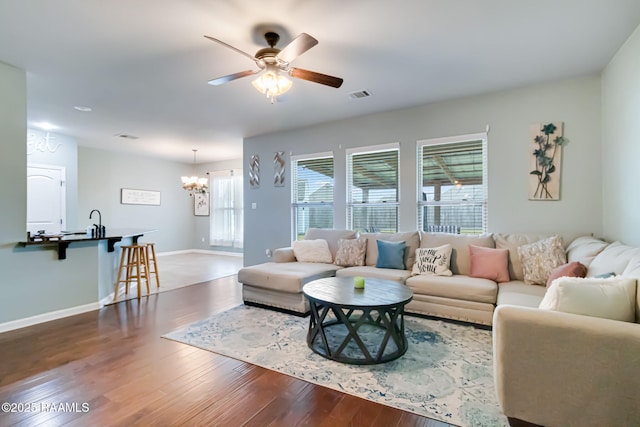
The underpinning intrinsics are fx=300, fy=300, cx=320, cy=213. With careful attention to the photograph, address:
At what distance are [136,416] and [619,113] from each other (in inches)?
184

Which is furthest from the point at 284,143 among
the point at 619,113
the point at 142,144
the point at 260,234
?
the point at 619,113

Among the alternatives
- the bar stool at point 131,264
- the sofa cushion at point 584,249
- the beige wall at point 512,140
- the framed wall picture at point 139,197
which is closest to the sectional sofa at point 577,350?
the sofa cushion at point 584,249

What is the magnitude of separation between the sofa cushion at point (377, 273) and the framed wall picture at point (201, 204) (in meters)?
6.57

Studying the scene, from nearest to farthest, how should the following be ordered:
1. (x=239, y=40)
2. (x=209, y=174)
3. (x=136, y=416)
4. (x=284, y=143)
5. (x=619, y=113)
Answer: (x=136, y=416)
(x=239, y=40)
(x=619, y=113)
(x=284, y=143)
(x=209, y=174)

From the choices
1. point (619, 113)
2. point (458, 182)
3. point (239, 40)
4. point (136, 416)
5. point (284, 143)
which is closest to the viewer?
point (136, 416)

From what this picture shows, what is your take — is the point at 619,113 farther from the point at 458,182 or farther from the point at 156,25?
the point at 156,25

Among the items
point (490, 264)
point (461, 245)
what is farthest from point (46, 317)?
point (490, 264)

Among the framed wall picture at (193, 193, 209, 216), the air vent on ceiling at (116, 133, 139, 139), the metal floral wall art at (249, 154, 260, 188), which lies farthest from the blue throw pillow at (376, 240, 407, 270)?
the framed wall picture at (193, 193, 209, 216)

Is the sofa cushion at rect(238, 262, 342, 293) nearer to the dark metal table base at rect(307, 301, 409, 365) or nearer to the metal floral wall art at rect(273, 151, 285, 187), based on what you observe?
the dark metal table base at rect(307, 301, 409, 365)

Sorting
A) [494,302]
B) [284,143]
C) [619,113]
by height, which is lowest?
[494,302]

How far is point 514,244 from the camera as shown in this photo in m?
3.48

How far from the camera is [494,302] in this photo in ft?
9.80

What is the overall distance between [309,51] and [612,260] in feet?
9.89

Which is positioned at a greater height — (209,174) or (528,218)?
(209,174)
